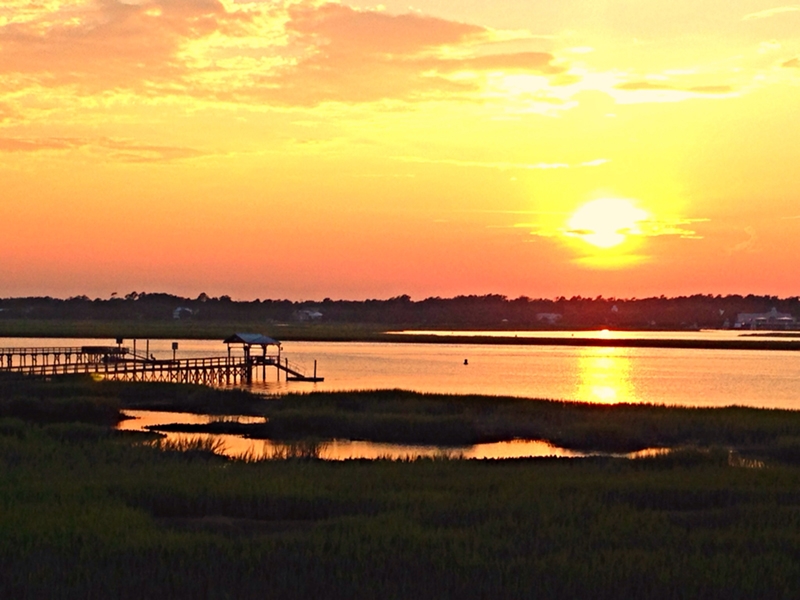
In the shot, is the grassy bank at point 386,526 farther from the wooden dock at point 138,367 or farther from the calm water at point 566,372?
the calm water at point 566,372

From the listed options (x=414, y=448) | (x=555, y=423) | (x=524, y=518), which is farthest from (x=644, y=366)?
(x=524, y=518)

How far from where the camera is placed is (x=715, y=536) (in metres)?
20.1

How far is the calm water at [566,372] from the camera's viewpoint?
233ft

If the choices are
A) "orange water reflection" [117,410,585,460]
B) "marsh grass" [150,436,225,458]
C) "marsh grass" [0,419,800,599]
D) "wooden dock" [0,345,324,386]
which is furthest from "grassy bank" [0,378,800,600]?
"wooden dock" [0,345,324,386]

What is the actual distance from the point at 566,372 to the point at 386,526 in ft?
268

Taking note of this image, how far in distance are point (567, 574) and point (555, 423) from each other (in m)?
29.7

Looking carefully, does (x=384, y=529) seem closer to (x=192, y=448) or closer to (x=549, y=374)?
(x=192, y=448)

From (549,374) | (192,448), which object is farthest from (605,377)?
(192,448)

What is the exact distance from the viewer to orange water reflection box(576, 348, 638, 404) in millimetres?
70750

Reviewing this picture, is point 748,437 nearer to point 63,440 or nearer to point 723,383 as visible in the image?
point 63,440

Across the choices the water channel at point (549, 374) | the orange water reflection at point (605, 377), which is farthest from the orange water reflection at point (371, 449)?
the orange water reflection at point (605, 377)

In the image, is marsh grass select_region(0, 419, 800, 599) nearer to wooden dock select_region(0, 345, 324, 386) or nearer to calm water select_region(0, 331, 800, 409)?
calm water select_region(0, 331, 800, 409)

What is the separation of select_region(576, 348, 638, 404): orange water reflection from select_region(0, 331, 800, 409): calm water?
0.23ft

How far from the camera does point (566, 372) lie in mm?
100250
